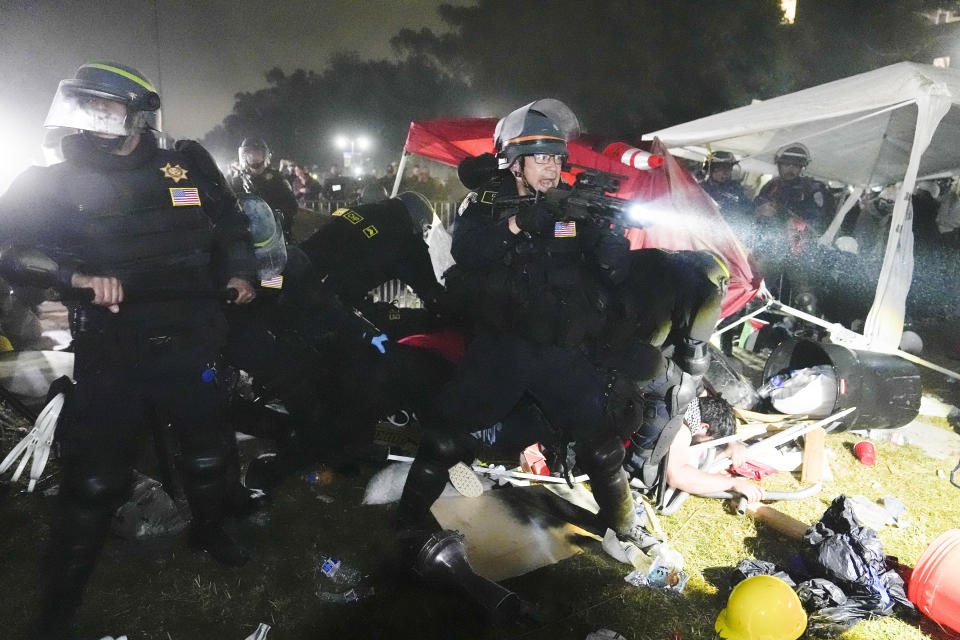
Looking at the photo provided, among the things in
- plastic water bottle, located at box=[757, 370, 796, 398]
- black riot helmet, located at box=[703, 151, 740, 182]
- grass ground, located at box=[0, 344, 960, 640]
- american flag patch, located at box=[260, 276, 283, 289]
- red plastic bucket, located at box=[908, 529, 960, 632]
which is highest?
black riot helmet, located at box=[703, 151, 740, 182]

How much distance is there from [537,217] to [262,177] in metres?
6.00

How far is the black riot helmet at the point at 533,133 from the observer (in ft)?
9.96

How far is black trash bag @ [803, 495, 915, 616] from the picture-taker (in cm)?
296

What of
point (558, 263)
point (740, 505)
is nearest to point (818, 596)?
point (740, 505)

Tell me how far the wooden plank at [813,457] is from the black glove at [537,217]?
3353 millimetres

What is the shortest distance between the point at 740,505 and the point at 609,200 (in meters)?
2.52

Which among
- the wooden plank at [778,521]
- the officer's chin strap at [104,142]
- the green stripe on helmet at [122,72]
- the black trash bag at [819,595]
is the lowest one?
the wooden plank at [778,521]

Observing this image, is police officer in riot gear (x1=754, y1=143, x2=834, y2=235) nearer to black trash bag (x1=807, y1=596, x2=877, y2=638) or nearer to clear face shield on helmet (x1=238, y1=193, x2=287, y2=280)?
black trash bag (x1=807, y1=596, x2=877, y2=638)

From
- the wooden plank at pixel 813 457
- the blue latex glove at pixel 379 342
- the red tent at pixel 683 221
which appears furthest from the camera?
the red tent at pixel 683 221

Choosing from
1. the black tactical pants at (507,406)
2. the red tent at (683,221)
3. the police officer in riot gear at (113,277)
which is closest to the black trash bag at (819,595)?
the black tactical pants at (507,406)

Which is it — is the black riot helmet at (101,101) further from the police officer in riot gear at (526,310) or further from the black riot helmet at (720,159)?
the black riot helmet at (720,159)

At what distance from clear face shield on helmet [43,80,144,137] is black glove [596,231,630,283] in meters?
2.46

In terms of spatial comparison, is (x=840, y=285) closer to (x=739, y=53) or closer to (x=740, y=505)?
(x=740, y=505)

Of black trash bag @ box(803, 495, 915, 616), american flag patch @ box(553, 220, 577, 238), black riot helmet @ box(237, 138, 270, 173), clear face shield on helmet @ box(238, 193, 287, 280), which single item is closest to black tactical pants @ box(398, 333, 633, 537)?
american flag patch @ box(553, 220, 577, 238)
